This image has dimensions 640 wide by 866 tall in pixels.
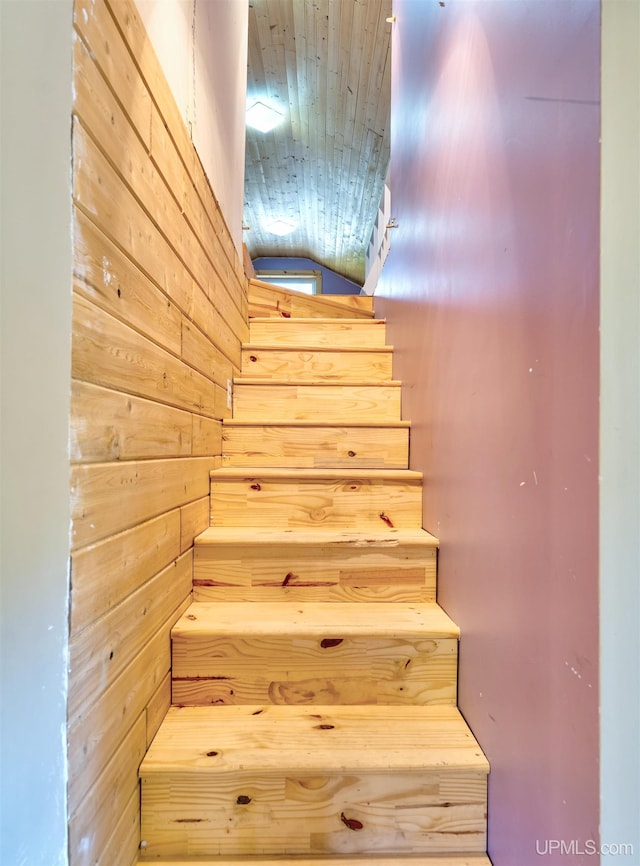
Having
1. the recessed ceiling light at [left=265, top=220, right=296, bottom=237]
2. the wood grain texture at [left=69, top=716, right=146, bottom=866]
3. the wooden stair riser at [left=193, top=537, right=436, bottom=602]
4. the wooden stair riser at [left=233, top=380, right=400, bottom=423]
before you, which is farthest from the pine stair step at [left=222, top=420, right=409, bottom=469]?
the recessed ceiling light at [left=265, top=220, right=296, bottom=237]

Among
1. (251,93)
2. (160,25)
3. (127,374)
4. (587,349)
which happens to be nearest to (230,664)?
(127,374)

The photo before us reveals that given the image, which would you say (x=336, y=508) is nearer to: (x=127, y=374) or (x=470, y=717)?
(x=470, y=717)

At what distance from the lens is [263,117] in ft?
11.8

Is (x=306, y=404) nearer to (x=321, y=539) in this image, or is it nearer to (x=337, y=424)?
(x=337, y=424)

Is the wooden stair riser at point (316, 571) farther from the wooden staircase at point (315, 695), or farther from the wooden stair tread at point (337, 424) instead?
the wooden stair tread at point (337, 424)

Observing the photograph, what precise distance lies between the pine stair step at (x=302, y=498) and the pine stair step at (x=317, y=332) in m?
0.93

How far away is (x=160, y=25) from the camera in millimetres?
877

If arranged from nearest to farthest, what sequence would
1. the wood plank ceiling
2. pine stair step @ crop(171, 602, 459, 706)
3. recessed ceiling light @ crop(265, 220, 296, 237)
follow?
1. pine stair step @ crop(171, 602, 459, 706)
2. the wood plank ceiling
3. recessed ceiling light @ crop(265, 220, 296, 237)

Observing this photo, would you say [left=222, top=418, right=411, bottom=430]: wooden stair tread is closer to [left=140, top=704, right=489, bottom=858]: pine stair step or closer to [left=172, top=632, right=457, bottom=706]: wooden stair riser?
[left=172, top=632, right=457, bottom=706]: wooden stair riser

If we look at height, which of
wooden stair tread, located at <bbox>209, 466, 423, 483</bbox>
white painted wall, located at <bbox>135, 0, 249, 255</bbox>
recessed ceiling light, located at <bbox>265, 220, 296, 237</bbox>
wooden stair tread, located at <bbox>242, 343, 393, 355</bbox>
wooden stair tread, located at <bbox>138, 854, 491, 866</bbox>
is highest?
recessed ceiling light, located at <bbox>265, 220, 296, 237</bbox>

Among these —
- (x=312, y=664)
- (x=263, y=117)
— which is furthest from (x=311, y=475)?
(x=263, y=117)

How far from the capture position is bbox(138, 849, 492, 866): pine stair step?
2.44ft

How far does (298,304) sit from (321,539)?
6.00ft

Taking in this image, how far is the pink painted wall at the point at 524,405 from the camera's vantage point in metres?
0.53
